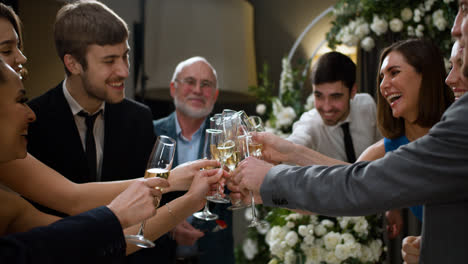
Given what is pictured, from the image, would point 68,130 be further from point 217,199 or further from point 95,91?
point 217,199

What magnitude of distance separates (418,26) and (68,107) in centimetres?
236

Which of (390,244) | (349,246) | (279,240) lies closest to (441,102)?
(349,246)

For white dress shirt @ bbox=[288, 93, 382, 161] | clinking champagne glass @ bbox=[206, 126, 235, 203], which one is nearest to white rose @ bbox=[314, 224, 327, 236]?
white dress shirt @ bbox=[288, 93, 382, 161]

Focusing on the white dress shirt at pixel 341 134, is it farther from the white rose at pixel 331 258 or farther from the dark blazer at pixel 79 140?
the dark blazer at pixel 79 140

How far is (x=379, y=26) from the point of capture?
3008 millimetres

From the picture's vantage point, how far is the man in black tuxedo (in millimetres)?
1911

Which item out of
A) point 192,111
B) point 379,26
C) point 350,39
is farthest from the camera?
point 192,111

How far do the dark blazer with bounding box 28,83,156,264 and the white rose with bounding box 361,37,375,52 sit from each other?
5.89ft

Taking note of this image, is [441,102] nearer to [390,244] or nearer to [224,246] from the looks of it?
[390,244]

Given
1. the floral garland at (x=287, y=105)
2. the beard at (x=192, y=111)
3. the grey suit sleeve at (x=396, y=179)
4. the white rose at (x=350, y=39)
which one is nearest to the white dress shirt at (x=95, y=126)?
the grey suit sleeve at (x=396, y=179)

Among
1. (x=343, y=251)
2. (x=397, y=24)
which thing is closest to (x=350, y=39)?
(x=397, y=24)

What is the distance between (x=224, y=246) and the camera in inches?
121

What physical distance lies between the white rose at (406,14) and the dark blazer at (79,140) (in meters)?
1.99

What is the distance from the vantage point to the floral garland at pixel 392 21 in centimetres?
283
